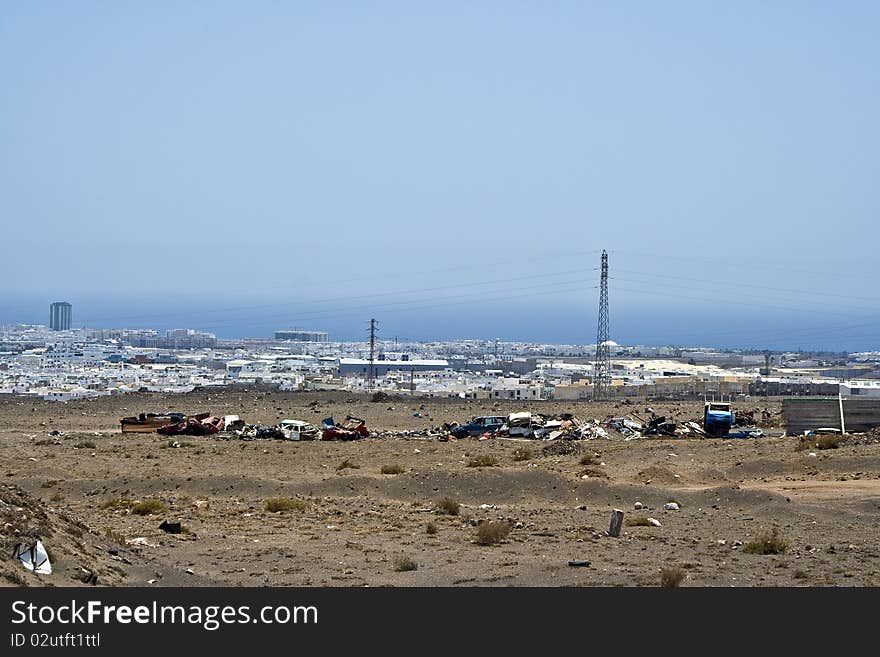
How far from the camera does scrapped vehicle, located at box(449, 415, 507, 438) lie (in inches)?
1656

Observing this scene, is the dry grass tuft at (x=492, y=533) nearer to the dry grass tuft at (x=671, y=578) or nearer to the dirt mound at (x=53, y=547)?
the dry grass tuft at (x=671, y=578)

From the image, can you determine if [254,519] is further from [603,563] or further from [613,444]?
[613,444]

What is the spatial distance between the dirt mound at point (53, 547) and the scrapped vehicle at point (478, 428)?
2515 centimetres

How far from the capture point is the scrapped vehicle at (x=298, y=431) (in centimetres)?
4097

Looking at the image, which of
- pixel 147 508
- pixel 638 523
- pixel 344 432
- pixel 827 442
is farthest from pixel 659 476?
pixel 344 432

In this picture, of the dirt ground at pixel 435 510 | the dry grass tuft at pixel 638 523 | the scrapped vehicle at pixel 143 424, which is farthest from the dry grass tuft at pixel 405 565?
the scrapped vehicle at pixel 143 424

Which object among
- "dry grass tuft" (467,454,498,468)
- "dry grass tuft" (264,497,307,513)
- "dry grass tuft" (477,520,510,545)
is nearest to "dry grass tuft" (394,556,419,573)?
"dry grass tuft" (477,520,510,545)

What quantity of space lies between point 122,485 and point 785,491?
14.9 meters

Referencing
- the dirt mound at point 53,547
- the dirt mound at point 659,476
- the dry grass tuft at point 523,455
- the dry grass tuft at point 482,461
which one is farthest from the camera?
the dry grass tuft at point 523,455

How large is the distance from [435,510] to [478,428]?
59.2 feet

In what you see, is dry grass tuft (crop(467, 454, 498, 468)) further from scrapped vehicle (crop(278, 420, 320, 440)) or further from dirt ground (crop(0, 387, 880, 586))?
scrapped vehicle (crop(278, 420, 320, 440))

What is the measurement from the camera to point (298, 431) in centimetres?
4169

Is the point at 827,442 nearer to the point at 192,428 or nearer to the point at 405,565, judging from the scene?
the point at 405,565
